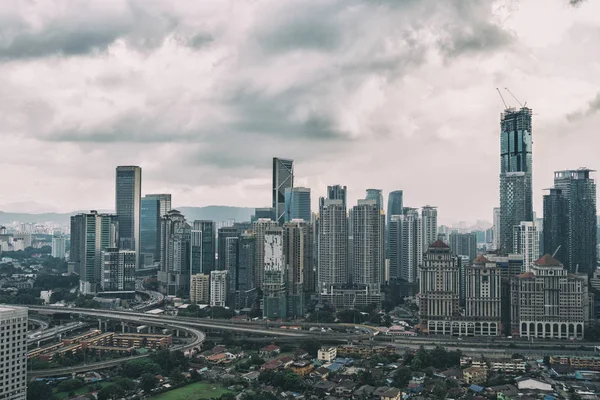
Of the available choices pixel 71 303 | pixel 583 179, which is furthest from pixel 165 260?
pixel 583 179

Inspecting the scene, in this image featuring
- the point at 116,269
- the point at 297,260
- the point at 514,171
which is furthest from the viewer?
the point at 514,171

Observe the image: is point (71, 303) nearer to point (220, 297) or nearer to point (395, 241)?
point (220, 297)

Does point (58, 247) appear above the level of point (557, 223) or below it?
below

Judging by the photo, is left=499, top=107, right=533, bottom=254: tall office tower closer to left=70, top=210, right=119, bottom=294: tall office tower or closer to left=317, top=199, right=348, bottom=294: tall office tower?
left=317, top=199, right=348, bottom=294: tall office tower

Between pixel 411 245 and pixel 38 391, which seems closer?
pixel 38 391

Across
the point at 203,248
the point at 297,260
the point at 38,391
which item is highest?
the point at 203,248

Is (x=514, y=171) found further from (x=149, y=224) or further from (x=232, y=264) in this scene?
(x=149, y=224)

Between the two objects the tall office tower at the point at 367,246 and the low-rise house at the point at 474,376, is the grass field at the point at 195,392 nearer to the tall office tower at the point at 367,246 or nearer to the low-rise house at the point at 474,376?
the low-rise house at the point at 474,376

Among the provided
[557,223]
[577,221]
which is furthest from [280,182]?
[577,221]
